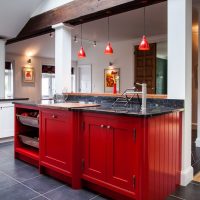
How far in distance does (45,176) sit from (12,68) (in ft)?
17.4

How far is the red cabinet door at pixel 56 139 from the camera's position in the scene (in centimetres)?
261

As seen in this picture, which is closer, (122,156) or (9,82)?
(122,156)

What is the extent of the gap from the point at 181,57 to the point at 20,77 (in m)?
6.13

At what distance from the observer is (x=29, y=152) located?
3375 mm

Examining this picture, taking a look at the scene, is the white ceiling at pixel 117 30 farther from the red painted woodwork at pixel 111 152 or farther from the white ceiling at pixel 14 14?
the red painted woodwork at pixel 111 152

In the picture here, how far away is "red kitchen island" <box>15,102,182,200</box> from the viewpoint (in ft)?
6.55

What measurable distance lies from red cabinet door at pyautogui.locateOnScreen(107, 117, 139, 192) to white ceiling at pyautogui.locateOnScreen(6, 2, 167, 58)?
3073 millimetres

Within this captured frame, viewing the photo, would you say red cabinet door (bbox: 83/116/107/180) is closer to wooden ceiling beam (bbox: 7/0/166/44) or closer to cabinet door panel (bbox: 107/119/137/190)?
cabinet door panel (bbox: 107/119/137/190)

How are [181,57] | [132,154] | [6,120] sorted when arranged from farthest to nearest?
[6,120]
[181,57]
[132,154]

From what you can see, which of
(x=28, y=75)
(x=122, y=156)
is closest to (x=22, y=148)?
(x=122, y=156)

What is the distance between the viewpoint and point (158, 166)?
84.2 inches

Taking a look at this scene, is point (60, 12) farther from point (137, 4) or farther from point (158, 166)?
point (158, 166)

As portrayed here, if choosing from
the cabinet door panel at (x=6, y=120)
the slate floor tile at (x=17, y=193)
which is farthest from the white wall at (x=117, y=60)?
the slate floor tile at (x=17, y=193)

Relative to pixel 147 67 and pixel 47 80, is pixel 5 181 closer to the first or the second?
pixel 147 67
